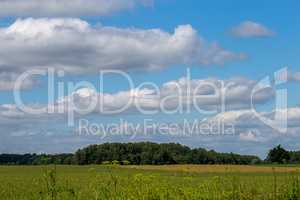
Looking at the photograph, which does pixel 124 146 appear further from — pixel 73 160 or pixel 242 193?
pixel 242 193

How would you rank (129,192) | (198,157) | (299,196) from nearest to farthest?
(129,192)
(299,196)
(198,157)

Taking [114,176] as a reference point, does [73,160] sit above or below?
below

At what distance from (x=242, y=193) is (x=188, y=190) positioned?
3.83 feet

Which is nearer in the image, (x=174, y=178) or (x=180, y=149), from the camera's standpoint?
(x=174, y=178)

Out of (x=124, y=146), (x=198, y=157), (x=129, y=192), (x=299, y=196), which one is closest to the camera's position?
(x=129, y=192)

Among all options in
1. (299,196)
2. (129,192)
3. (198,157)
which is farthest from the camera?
(198,157)

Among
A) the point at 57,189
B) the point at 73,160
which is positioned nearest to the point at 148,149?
the point at 73,160

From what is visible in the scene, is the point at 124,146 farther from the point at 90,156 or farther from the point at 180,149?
the point at 180,149

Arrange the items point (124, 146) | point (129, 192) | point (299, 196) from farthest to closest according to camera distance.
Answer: point (124, 146), point (299, 196), point (129, 192)

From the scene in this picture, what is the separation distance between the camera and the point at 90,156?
12756 centimetres

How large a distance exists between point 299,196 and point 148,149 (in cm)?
12130

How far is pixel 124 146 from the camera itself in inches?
4919

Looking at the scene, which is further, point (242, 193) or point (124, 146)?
point (124, 146)

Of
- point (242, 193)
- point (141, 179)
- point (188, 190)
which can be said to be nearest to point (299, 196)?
point (242, 193)
